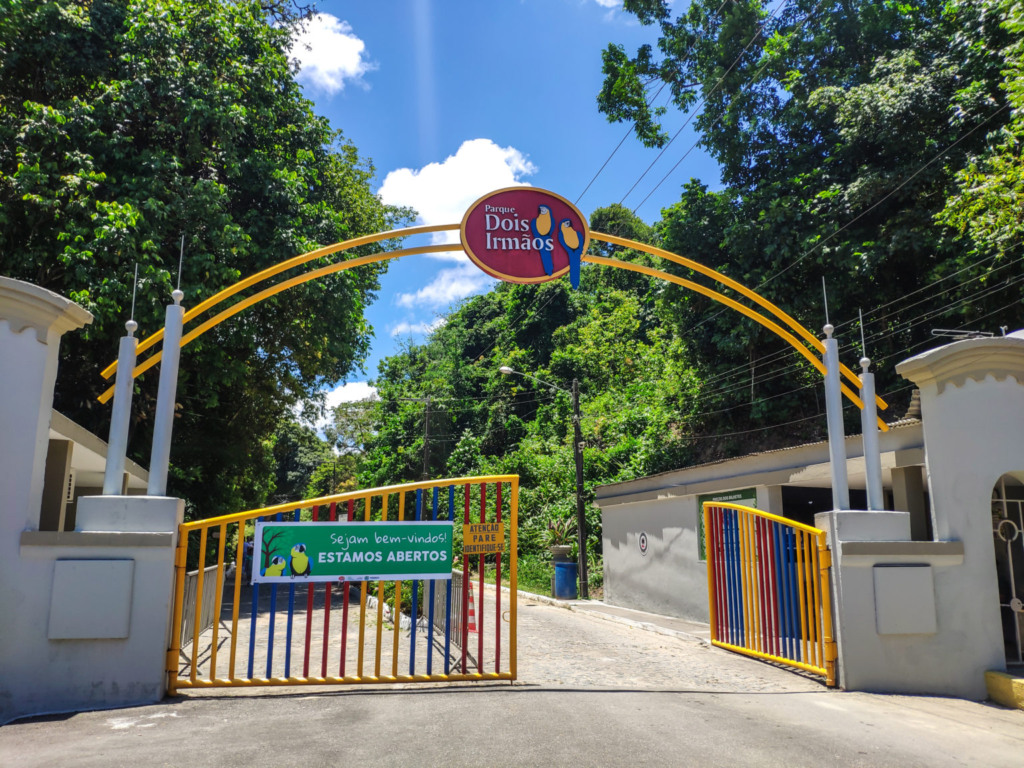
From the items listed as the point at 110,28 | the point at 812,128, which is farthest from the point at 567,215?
the point at 812,128

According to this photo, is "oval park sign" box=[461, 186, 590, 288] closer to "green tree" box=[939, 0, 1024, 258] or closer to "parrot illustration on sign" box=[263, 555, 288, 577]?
"parrot illustration on sign" box=[263, 555, 288, 577]

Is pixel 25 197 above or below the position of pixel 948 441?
above

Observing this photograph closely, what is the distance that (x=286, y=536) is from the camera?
7.55 m

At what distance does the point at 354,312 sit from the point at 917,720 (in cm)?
1657

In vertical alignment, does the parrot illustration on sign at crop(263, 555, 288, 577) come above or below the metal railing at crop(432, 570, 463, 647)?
above

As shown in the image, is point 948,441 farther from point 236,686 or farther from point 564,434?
point 564,434

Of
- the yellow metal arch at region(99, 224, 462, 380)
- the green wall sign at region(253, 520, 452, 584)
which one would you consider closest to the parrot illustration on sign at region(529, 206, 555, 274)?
the yellow metal arch at region(99, 224, 462, 380)

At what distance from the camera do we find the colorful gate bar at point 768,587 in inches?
339

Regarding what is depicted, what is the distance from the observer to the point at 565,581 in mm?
22750

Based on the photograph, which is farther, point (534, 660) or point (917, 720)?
point (534, 660)

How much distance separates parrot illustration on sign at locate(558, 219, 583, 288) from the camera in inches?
349

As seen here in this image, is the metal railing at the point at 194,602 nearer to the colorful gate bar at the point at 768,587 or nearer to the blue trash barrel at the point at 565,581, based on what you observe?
the colorful gate bar at the point at 768,587

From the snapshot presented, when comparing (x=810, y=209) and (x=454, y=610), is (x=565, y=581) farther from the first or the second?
(x=810, y=209)

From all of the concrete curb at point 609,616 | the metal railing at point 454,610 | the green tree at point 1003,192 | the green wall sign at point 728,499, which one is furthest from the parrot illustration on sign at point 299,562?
the green tree at point 1003,192
